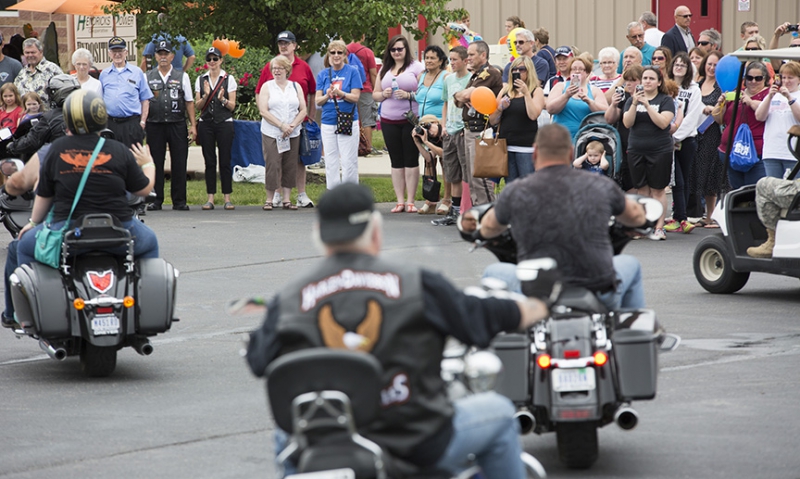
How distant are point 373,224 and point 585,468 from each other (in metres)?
2.54

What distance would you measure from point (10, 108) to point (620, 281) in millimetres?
10243

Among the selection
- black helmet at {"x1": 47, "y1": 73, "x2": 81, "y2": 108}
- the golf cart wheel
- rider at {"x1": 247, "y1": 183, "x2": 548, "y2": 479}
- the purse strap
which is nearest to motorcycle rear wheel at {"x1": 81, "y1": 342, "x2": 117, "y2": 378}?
the purse strap

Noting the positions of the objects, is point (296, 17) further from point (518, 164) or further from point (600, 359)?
point (600, 359)

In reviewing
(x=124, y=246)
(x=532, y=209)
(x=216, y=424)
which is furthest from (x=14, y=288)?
(x=532, y=209)

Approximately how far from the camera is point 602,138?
14.3m

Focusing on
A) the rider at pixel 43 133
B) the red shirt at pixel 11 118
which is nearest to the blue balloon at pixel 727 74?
the rider at pixel 43 133

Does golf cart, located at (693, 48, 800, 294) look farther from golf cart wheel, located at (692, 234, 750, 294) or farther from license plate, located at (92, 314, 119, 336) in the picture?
license plate, located at (92, 314, 119, 336)

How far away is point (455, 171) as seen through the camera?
1591 centimetres

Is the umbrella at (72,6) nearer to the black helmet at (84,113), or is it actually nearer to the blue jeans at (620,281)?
the black helmet at (84,113)

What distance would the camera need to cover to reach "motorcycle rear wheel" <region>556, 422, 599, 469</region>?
5.79 meters

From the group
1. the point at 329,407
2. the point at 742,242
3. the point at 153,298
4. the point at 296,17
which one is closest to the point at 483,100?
the point at 742,242

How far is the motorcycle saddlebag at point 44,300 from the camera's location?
26.1ft

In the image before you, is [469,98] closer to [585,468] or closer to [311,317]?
[585,468]

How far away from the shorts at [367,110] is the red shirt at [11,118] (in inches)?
232
